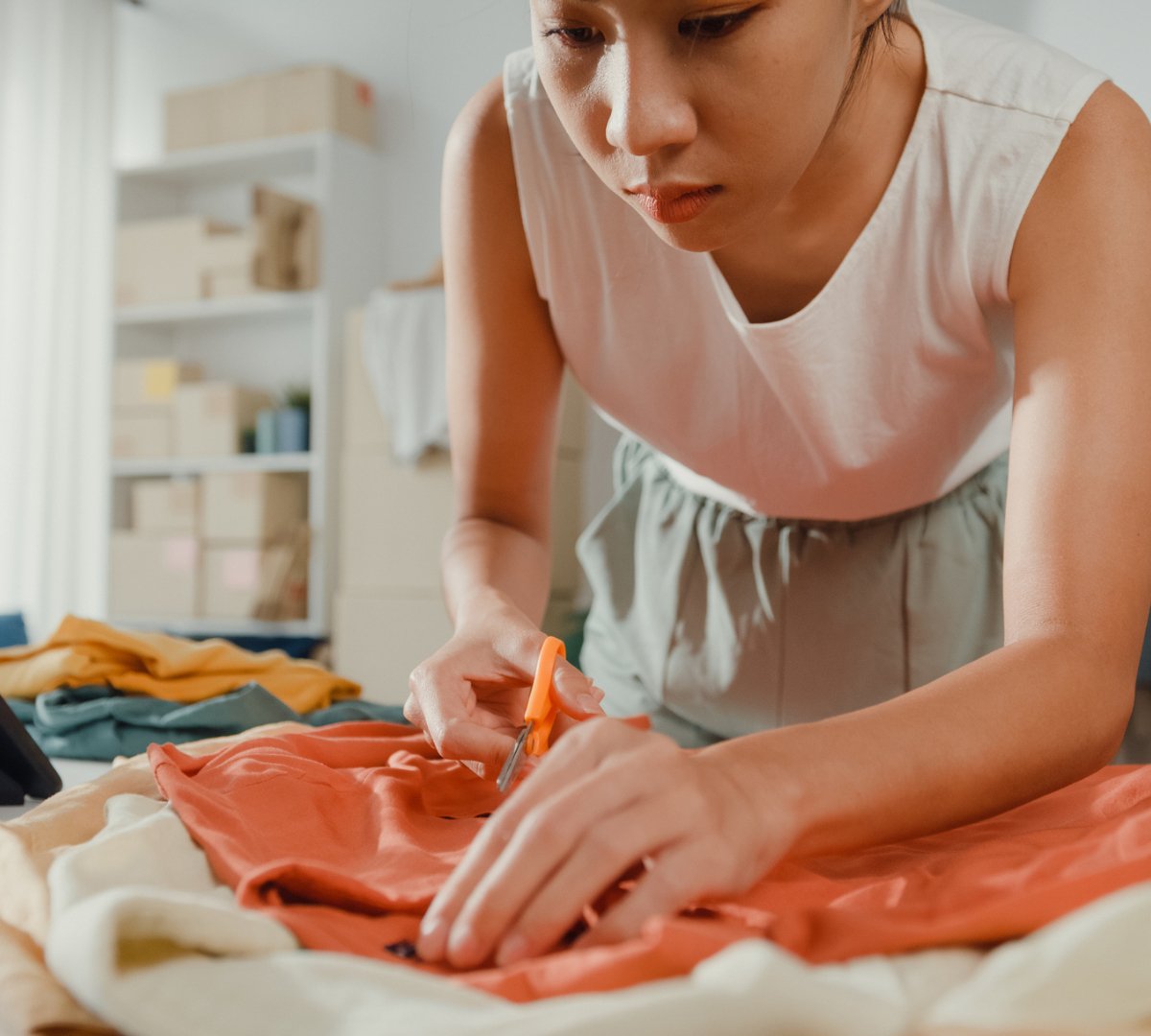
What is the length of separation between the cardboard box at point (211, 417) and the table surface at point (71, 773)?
9.44 feet

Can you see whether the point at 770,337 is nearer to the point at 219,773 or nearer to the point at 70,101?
the point at 219,773

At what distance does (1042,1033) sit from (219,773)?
0.49 meters

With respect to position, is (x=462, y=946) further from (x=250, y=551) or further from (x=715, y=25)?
(x=250, y=551)

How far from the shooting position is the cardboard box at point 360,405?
12.3 ft

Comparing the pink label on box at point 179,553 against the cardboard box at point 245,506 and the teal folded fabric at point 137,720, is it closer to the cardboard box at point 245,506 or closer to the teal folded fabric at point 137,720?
the cardboard box at point 245,506

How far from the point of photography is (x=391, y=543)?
3.70m

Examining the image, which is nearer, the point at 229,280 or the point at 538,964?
the point at 538,964

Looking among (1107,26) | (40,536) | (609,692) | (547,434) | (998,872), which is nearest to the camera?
(998,872)

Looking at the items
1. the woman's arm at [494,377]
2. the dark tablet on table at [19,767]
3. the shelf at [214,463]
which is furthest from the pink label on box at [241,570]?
the dark tablet on table at [19,767]

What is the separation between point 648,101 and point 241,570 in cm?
349

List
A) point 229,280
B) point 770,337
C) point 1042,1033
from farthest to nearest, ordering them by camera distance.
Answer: point 229,280, point 770,337, point 1042,1033

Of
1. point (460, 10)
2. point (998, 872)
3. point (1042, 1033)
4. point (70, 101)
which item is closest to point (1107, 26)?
point (460, 10)

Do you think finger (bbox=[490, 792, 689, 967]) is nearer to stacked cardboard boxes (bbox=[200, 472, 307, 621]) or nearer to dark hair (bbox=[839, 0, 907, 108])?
dark hair (bbox=[839, 0, 907, 108])

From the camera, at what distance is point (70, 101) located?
4453 millimetres
